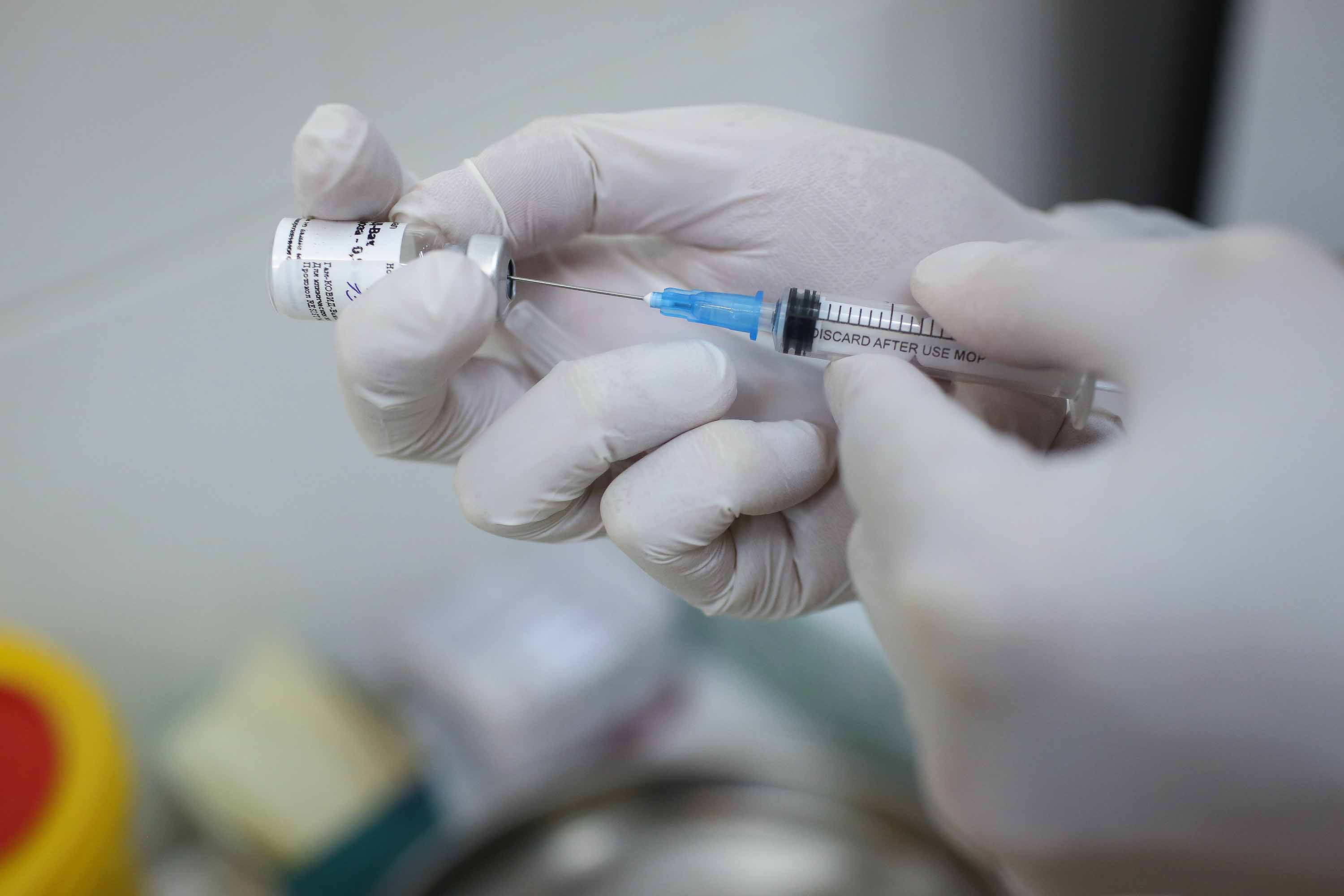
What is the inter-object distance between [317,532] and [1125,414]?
0.96 m

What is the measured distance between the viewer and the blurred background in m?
0.86

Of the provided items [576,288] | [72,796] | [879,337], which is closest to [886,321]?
[879,337]

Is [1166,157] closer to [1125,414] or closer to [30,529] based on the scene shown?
[1125,414]

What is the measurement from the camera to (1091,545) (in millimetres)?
487

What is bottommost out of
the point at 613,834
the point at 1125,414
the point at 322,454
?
the point at 613,834

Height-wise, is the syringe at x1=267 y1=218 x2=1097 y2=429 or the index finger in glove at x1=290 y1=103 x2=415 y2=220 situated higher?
the index finger in glove at x1=290 y1=103 x2=415 y2=220

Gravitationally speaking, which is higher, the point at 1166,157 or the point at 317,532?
the point at 1166,157

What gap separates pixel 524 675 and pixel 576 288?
665 millimetres

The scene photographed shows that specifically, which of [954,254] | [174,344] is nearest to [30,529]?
[174,344]

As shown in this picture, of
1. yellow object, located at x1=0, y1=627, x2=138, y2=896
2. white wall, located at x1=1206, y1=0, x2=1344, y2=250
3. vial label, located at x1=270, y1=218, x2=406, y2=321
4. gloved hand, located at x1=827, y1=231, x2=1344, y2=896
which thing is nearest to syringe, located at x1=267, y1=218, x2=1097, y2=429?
vial label, located at x1=270, y1=218, x2=406, y2=321

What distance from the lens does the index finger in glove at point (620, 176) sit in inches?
29.2

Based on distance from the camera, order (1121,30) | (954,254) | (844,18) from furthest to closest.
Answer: (1121,30), (844,18), (954,254)

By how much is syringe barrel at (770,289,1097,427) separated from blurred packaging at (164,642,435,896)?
0.78 metres

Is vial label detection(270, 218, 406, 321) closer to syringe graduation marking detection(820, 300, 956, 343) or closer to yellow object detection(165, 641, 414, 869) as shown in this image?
syringe graduation marking detection(820, 300, 956, 343)
